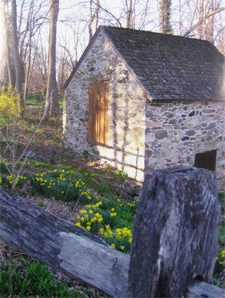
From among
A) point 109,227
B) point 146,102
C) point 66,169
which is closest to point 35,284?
point 109,227

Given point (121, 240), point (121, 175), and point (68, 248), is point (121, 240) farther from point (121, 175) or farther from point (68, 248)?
point (121, 175)

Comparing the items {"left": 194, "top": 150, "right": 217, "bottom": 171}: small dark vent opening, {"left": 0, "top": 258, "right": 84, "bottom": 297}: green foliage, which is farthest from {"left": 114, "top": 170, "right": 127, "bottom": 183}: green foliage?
{"left": 0, "top": 258, "right": 84, "bottom": 297}: green foliage

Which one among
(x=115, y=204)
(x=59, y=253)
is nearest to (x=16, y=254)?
(x=59, y=253)

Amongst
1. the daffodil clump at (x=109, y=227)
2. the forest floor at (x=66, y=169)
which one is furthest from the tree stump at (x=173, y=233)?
the forest floor at (x=66, y=169)

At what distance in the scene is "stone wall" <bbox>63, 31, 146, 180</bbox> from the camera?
854 centimetres

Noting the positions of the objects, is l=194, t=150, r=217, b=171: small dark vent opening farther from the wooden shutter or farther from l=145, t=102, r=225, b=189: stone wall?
the wooden shutter

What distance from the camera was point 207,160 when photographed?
1059 centimetres

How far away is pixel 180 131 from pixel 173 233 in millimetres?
7607

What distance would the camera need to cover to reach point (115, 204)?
5.92m

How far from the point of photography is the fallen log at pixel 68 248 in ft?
5.41

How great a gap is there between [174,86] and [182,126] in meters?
1.18

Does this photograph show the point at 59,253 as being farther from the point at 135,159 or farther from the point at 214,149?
the point at 214,149

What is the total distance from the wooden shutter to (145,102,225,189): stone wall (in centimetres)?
192

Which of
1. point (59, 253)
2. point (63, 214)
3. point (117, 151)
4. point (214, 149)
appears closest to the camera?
point (59, 253)
